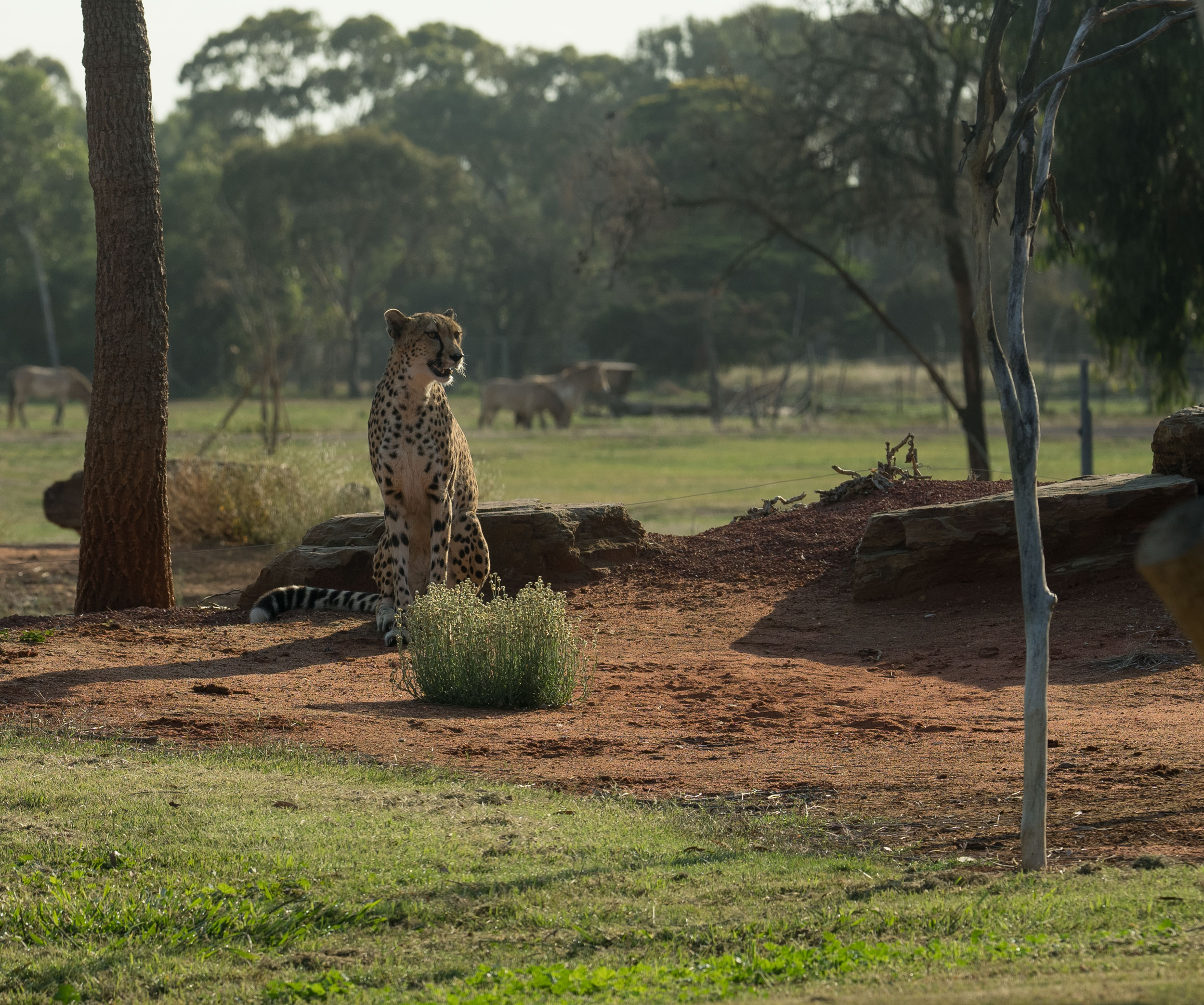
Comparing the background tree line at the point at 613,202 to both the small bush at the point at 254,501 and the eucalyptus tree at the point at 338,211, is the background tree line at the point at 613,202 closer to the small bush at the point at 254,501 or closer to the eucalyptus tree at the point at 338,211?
the eucalyptus tree at the point at 338,211

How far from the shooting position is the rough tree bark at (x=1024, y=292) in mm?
4969

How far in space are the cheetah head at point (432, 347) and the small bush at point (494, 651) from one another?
6.44ft

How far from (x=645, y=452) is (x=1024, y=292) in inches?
1152

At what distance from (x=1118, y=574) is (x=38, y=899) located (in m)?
7.89

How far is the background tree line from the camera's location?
19141 mm

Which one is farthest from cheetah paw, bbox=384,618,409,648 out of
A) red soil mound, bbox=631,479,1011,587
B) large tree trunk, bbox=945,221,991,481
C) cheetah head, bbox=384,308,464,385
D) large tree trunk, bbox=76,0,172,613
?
large tree trunk, bbox=945,221,991,481

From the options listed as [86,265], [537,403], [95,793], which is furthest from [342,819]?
[86,265]

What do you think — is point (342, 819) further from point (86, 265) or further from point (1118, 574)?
point (86, 265)

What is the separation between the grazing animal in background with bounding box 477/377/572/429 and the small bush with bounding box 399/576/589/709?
1348 inches

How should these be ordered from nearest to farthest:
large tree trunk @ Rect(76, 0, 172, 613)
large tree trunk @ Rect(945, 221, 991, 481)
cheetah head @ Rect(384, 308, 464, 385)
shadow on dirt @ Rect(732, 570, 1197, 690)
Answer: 1. shadow on dirt @ Rect(732, 570, 1197, 690)
2. cheetah head @ Rect(384, 308, 464, 385)
3. large tree trunk @ Rect(76, 0, 172, 613)
4. large tree trunk @ Rect(945, 221, 991, 481)

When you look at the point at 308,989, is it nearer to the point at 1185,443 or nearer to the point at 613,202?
the point at 1185,443

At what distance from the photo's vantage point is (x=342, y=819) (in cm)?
570

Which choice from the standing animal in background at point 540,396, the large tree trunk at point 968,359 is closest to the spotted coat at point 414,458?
the large tree trunk at point 968,359

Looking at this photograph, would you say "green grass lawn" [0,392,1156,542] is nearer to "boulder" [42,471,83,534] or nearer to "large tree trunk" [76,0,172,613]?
"boulder" [42,471,83,534]
